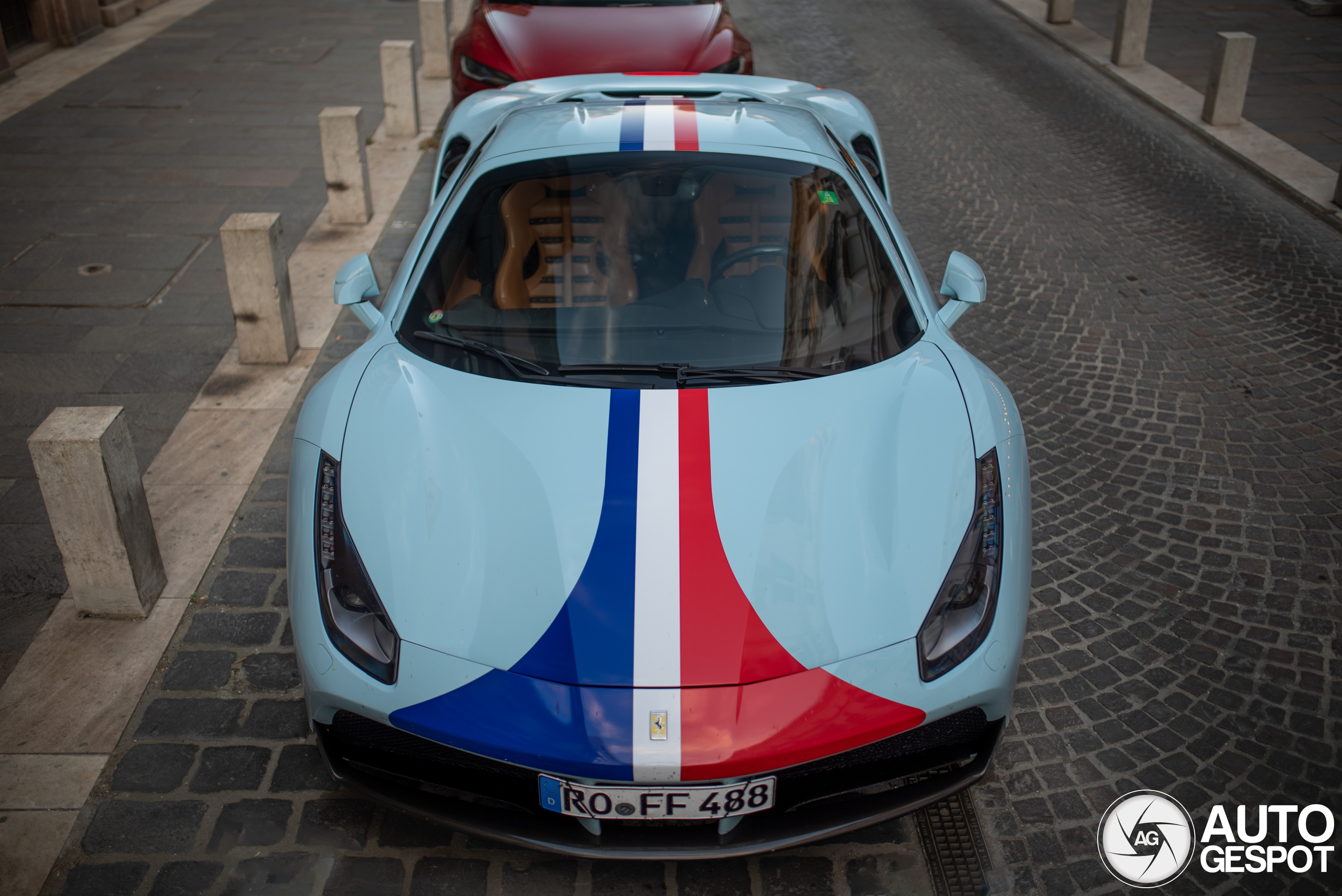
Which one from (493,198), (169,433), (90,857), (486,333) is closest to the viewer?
(90,857)

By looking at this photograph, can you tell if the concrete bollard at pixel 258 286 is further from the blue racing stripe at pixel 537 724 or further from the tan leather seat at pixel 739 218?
the blue racing stripe at pixel 537 724

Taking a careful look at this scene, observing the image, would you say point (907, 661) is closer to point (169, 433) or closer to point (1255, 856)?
point (1255, 856)

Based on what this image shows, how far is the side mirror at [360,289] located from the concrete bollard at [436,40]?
307 inches

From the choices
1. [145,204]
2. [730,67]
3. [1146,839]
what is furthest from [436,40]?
[1146,839]

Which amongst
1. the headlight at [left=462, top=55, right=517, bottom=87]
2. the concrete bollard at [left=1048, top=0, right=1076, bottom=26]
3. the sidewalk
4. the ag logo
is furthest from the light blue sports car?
the concrete bollard at [left=1048, top=0, right=1076, bottom=26]

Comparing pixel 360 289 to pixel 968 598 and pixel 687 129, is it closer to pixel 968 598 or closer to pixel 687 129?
pixel 687 129

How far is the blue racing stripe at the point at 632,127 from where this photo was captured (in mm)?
3443

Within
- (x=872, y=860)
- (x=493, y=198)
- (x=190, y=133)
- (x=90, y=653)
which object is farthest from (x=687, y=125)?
(x=190, y=133)

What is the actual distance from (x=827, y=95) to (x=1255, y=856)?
367cm

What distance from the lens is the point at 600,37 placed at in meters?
7.07

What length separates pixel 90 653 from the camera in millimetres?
3475

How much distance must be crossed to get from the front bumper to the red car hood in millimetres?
5368

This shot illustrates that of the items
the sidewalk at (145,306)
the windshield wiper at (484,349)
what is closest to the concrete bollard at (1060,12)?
the sidewalk at (145,306)

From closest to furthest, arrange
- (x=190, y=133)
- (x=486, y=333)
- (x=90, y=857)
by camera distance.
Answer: (x=90, y=857), (x=486, y=333), (x=190, y=133)
